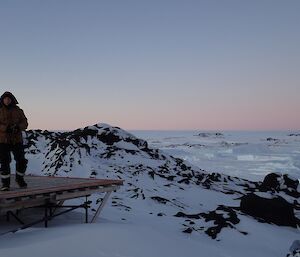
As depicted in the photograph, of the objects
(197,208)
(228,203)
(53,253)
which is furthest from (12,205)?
(228,203)

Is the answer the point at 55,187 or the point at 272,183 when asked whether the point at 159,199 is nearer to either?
the point at 55,187

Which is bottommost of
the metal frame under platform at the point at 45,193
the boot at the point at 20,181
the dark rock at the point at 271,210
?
the dark rock at the point at 271,210

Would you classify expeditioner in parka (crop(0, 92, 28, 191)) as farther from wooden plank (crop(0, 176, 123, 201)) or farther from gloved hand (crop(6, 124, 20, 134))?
wooden plank (crop(0, 176, 123, 201))

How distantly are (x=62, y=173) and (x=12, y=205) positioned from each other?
10846 millimetres

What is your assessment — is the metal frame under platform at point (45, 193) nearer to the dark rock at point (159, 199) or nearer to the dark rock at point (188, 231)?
the dark rock at point (188, 231)

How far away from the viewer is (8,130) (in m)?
9.41

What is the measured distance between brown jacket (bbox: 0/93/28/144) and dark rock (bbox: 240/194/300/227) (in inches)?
436

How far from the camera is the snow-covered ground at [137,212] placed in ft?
28.1

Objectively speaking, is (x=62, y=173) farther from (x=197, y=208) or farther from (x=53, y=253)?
(x=53, y=253)

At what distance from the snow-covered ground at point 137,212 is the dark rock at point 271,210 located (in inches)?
19.8

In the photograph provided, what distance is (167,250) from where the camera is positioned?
29.1 feet

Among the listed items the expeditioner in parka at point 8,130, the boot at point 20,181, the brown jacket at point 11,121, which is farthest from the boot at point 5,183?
the brown jacket at point 11,121

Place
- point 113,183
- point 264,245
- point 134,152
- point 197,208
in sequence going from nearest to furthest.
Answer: point 113,183 → point 264,245 → point 197,208 → point 134,152

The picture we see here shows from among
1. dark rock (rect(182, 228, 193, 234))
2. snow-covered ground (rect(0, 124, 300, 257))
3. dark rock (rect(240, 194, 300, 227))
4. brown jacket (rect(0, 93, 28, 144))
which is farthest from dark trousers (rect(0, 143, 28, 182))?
dark rock (rect(240, 194, 300, 227))
